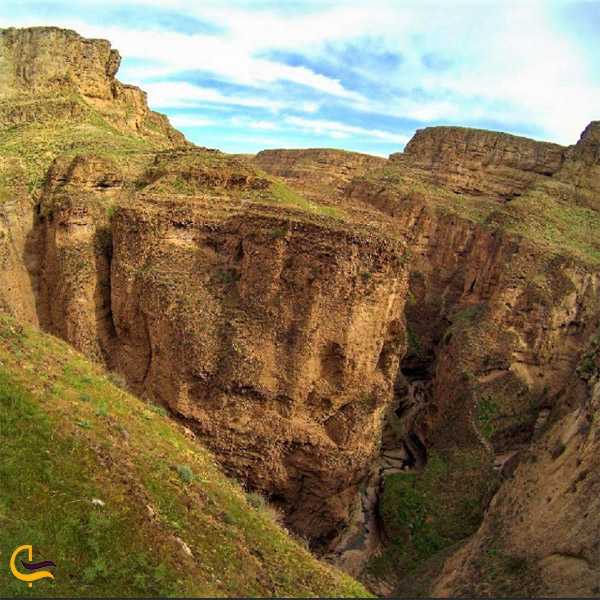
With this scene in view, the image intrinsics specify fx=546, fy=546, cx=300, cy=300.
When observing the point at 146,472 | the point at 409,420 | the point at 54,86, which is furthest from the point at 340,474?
the point at 54,86

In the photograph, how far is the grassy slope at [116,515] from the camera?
970cm

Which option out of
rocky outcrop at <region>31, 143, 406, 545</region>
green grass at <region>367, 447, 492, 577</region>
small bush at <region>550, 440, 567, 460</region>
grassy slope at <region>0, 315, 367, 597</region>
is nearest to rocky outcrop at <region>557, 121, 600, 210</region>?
green grass at <region>367, 447, 492, 577</region>

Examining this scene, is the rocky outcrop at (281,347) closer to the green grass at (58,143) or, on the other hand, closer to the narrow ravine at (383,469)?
the narrow ravine at (383,469)

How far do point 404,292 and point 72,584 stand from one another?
17809 millimetres

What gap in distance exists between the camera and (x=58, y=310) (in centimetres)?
2486

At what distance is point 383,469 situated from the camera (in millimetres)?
33625

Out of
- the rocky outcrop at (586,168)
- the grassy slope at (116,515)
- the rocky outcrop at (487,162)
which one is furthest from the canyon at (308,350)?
the rocky outcrop at (487,162)

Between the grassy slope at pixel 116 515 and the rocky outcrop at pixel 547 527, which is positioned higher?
the grassy slope at pixel 116 515

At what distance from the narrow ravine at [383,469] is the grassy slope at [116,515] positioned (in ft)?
47.0

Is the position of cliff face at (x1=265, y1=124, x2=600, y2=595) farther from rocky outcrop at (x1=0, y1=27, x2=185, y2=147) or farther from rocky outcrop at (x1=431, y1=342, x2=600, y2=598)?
rocky outcrop at (x1=0, y1=27, x2=185, y2=147)

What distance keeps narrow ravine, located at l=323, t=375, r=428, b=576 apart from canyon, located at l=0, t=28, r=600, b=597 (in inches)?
6.8

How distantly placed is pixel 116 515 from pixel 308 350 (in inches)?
476

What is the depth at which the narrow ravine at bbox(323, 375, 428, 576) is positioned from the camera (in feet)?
84.7

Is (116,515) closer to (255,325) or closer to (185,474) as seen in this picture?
(185,474)
